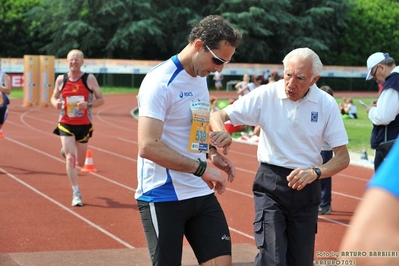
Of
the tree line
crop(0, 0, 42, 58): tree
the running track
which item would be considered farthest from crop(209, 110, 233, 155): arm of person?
crop(0, 0, 42, 58): tree

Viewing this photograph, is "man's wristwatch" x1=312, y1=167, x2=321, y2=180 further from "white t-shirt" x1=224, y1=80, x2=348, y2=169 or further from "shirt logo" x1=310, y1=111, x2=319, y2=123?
"shirt logo" x1=310, y1=111, x2=319, y2=123

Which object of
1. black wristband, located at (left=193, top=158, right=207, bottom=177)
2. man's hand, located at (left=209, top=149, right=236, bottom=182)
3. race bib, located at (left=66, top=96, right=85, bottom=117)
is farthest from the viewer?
race bib, located at (left=66, top=96, right=85, bottom=117)

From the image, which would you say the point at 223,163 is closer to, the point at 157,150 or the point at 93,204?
the point at 157,150

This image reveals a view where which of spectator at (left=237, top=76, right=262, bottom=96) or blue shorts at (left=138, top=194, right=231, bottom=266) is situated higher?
blue shorts at (left=138, top=194, right=231, bottom=266)

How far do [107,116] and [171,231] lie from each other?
2339cm

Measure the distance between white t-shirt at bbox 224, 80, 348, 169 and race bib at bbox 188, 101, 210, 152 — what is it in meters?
0.59

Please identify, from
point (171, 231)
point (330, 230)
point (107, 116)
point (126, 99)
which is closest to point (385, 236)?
point (171, 231)

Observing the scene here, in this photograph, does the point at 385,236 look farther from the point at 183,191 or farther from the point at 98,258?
the point at 98,258

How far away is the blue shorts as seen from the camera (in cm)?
420

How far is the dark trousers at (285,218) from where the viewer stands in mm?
4684

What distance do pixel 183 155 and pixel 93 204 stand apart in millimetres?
5931

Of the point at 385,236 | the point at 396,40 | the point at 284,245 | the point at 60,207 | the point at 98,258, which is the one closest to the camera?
the point at 385,236

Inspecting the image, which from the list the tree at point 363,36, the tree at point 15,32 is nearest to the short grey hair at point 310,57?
the tree at point 15,32

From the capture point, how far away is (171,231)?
13.8ft
